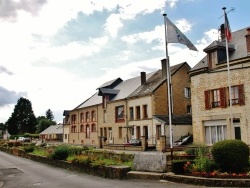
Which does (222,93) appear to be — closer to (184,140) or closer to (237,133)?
(237,133)

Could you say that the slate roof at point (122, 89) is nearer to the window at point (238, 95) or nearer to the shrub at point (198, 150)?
the window at point (238, 95)

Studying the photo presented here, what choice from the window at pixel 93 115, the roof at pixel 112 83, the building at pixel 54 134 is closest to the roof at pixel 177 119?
the roof at pixel 112 83

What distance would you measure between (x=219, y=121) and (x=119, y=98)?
21810 millimetres

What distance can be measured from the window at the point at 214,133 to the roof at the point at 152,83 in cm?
1192

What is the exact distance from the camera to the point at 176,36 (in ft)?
59.8

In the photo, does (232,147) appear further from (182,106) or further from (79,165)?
(182,106)

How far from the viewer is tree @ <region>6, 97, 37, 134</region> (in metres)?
110

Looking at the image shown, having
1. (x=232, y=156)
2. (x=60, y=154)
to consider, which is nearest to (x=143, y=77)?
(x=60, y=154)

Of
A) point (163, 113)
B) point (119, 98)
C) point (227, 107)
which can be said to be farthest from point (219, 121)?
→ point (119, 98)

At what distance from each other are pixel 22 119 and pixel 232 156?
108 metres

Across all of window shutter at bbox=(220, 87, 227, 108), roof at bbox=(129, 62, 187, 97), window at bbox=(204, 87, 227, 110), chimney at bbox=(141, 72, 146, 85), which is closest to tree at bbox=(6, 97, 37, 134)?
chimney at bbox=(141, 72, 146, 85)

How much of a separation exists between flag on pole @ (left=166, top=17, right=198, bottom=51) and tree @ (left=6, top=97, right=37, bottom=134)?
99.5 m

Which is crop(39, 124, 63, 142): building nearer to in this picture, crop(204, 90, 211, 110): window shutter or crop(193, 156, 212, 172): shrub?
crop(204, 90, 211, 110): window shutter

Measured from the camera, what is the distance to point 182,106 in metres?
42.5
